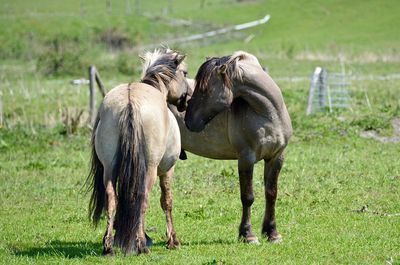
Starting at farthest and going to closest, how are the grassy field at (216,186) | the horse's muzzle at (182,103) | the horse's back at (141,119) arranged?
the horse's muzzle at (182,103) < the grassy field at (216,186) < the horse's back at (141,119)

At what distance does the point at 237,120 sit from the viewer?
10.1 meters

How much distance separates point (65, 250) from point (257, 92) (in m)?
3.15

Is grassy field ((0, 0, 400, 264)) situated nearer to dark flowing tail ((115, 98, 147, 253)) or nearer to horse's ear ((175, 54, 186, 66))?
dark flowing tail ((115, 98, 147, 253))

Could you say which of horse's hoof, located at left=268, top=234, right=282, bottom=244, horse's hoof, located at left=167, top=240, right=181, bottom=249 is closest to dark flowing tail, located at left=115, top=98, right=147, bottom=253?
horse's hoof, located at left=167, top=240, right=181, bottom=249

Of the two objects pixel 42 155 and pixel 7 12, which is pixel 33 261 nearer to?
pixel 42 155

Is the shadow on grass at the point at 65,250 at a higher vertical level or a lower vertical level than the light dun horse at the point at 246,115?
lower

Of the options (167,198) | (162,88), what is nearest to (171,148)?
(167,198)

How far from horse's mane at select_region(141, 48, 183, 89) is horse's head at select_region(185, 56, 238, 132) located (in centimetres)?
38

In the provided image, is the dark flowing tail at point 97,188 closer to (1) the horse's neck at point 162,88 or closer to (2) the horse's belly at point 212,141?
(1) the horse's neck at point 162,88

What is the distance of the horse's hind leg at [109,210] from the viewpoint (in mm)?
8648

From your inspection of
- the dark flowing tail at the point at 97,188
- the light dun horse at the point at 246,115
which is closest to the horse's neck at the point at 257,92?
the light dun horse at the point at 246,115

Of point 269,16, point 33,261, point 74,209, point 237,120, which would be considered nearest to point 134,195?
point 33,261

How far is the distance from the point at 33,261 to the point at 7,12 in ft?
214

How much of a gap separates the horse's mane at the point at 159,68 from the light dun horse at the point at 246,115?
0.38 meters
